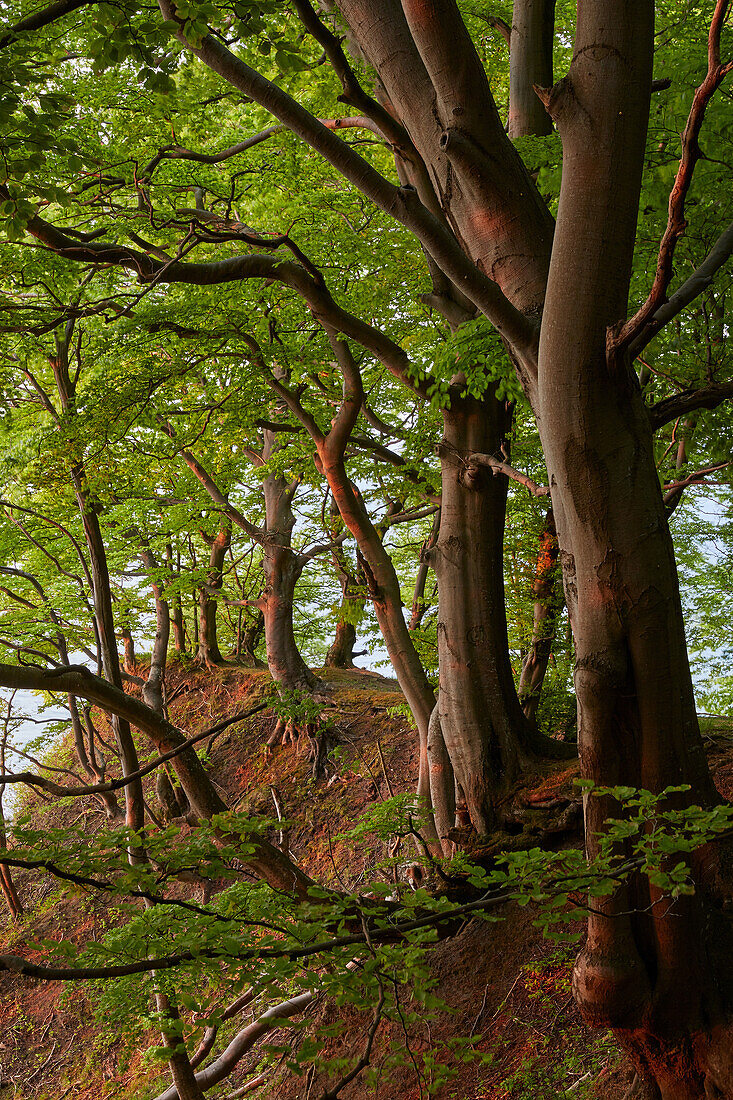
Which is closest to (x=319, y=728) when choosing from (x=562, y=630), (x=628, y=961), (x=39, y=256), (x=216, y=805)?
(x=562, y=630)

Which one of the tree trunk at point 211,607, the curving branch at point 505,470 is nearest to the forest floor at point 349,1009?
the tree trunk at point 211,607

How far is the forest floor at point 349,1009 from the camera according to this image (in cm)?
454

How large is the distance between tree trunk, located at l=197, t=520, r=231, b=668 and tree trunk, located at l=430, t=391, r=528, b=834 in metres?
8.68

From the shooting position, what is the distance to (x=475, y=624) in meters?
5.91

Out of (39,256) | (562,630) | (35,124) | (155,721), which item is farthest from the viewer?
(562,630)

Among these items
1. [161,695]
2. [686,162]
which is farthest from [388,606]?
[161,695]

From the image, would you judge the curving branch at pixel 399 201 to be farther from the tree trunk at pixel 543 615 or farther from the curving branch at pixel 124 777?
the tree trunk at pixel 543 615

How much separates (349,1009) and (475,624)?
342 cm

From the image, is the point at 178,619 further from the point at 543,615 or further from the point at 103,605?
the point at 543,615

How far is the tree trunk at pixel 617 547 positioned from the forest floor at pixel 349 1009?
53cm

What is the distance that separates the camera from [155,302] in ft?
26.6

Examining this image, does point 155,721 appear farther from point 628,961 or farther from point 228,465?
point 228,465

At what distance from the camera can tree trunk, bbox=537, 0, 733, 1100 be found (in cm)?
321

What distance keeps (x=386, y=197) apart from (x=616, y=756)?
311 centimetres
